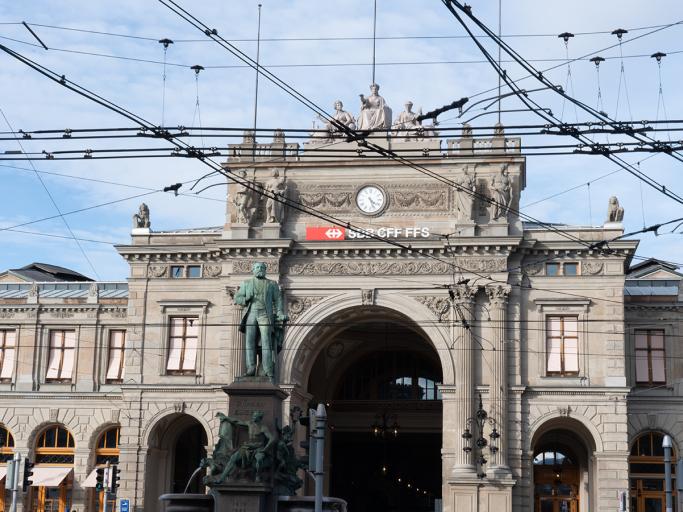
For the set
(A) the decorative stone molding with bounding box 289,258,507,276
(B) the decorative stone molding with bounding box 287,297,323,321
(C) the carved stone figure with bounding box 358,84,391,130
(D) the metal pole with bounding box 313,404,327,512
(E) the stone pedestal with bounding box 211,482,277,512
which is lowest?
(E) the stone pedestal with bounding box 211,482,277,512

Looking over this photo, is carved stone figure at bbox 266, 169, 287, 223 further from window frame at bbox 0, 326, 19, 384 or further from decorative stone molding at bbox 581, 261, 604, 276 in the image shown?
window frame at bbox 0, 326, 19, 384

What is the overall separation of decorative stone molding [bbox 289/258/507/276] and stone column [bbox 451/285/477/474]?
1.14 meters

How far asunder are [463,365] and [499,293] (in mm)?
3558

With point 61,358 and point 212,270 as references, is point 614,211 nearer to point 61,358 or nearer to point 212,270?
point 212,270

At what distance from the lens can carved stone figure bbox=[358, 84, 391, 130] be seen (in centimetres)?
5625

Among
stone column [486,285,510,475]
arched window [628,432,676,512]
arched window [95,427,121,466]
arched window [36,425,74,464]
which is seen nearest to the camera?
stone column [486,285,510,475]

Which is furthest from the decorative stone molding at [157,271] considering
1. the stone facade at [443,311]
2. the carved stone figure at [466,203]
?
the carved stone figure at [466,203]

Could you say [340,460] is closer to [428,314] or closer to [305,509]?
[428,314]

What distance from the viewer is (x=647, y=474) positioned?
55.6 m

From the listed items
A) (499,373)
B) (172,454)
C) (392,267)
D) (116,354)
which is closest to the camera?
(499,373)

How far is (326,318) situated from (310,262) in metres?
2.67

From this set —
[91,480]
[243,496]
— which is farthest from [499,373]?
[243,496]

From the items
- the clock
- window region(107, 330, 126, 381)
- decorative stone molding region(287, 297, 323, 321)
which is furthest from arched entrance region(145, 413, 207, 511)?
the clock

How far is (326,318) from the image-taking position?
54250 millimetres
